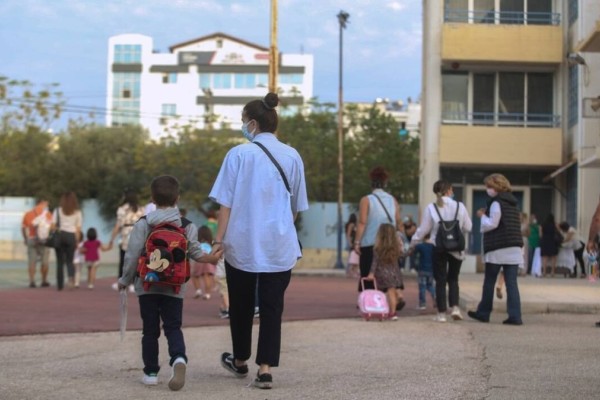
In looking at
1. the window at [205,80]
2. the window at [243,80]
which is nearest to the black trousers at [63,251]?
the window at [205,80]

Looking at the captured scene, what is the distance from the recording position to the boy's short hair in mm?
7512

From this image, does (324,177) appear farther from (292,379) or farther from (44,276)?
(292,379)

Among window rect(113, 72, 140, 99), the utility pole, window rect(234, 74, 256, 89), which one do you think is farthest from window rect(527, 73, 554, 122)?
window rect(113, 72, 140, 99)

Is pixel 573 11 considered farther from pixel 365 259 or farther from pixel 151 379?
pixel 151 379

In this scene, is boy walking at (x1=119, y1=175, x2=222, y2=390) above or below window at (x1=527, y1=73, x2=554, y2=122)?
below

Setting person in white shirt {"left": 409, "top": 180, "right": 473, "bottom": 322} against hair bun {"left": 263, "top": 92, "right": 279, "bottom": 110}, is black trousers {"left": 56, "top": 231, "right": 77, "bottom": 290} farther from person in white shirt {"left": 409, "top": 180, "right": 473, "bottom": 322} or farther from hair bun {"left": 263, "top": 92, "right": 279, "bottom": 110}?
hair bun {"left": 263, "top": 92, "right": 279, "bottom": 110}

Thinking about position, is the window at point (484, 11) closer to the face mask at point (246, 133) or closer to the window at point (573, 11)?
the window at point (573, 11)

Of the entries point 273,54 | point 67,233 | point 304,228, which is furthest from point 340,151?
point 67,233

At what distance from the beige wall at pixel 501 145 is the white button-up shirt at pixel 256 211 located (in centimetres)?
2677

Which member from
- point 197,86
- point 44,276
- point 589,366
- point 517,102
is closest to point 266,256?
point 589,366

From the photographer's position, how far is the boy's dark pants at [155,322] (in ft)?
24.2

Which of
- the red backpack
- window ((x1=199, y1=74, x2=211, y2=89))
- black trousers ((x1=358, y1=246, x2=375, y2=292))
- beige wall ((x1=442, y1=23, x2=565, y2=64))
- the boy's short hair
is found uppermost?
window ((x1=199, y1=74, x2=211, y2=89))

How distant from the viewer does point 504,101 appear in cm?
3416

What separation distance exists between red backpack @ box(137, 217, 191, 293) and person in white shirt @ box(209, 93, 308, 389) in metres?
0.26
